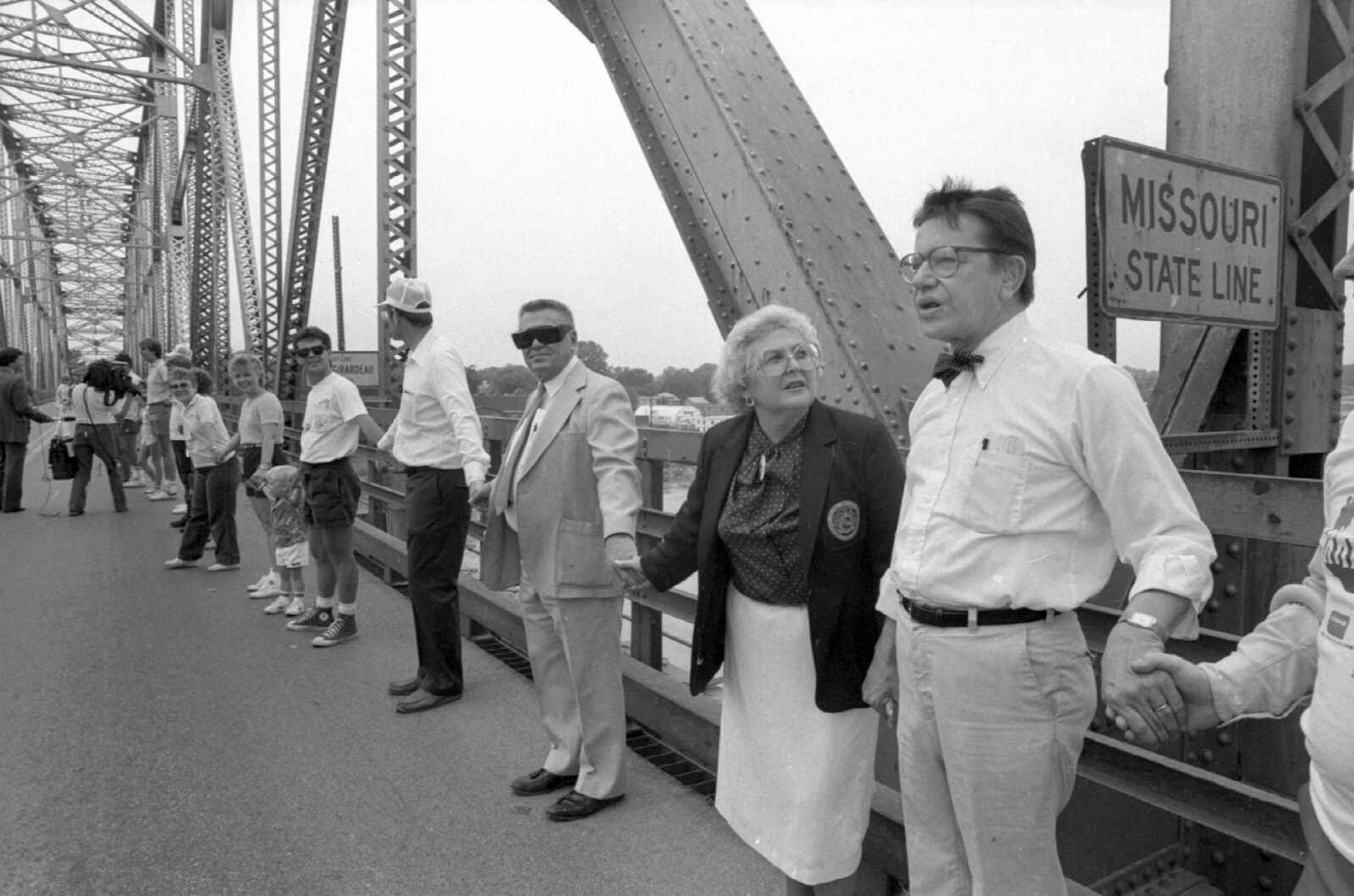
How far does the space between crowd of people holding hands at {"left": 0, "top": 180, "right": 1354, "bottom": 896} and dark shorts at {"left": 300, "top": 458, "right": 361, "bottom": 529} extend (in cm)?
158

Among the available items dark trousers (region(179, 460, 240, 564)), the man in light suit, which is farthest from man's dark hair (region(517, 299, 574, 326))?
dark trousers (region(179, 460, 240, 564))

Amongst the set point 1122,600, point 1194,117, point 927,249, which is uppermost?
point 1194,117

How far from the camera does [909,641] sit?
192 cm

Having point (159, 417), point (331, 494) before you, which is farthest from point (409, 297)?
point (159, 417)

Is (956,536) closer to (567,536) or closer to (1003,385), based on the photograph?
(1003,385)

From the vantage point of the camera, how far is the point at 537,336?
3574mm

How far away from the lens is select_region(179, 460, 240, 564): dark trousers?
8039mm

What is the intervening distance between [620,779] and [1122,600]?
1.83 meters

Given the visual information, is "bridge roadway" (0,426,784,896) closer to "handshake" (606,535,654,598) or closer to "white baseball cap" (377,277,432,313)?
"handshake" (606,535,654,598)

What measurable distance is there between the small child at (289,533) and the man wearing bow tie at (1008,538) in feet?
17.0

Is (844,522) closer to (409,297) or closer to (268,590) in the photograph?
(409,297)

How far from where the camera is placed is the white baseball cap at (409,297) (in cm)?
467

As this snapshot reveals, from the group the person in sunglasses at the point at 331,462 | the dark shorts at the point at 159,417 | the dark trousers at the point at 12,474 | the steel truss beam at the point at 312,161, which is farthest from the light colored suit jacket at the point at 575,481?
the dark trousers at the point at 12,474

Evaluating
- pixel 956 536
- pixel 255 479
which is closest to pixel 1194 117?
pixel 956 536
